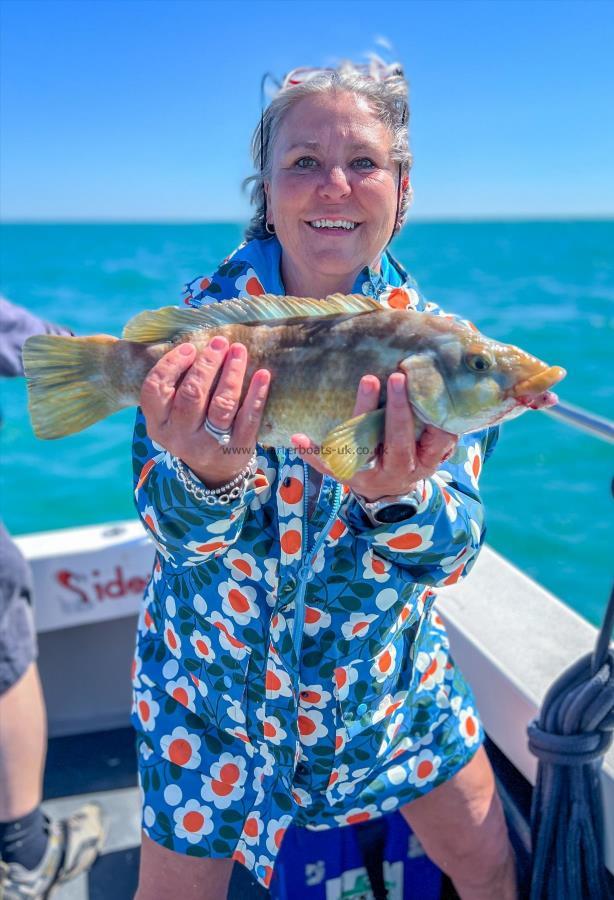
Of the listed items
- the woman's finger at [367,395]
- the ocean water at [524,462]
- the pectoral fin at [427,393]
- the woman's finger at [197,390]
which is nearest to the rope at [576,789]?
the pectoral fin at [427,393]

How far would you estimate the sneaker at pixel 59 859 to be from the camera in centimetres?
270

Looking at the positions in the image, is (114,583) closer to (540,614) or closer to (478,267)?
(540,614)

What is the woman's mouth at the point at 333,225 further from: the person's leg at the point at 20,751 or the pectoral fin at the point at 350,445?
the person's leg at the point at 20,751

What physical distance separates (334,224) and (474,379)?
0.53 m

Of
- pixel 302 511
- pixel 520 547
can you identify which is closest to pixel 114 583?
pixel 302 511

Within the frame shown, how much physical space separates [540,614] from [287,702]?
5.17 feet

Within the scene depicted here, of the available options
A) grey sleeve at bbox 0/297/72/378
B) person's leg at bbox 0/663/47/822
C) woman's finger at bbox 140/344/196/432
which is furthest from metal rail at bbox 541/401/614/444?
person's leg at bbox 0/663/47/822

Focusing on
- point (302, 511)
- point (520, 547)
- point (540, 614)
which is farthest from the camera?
point (520, 547)

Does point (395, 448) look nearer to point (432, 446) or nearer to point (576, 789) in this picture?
point (432, 446)

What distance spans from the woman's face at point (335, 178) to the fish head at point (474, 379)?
0.37 m

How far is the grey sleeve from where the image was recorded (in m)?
2.68

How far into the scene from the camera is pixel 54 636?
3768mm

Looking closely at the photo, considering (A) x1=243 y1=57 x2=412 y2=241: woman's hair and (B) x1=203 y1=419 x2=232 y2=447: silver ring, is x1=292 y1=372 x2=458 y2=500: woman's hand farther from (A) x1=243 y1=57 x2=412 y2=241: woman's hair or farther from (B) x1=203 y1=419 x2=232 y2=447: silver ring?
(A) x1=243 y1=57 x2=412 y2=241: woman's hair

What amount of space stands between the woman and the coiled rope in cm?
26
